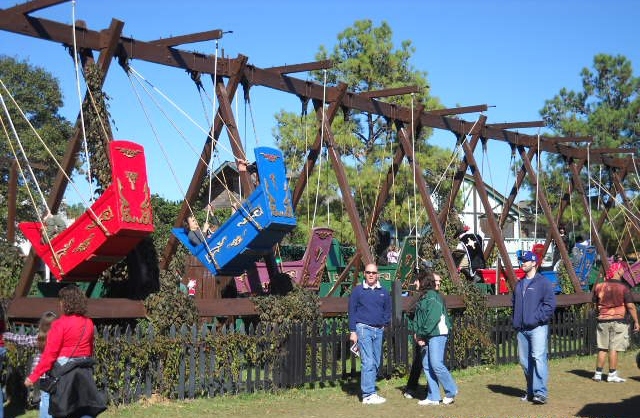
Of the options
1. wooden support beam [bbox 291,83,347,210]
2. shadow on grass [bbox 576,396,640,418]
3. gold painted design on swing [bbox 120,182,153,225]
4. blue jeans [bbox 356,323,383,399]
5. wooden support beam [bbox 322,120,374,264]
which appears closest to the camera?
shadow on grass [bbox 576,396,640,418]

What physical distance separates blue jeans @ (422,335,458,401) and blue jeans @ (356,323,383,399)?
0.64 m

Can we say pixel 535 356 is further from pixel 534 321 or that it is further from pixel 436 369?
pixel 436 369

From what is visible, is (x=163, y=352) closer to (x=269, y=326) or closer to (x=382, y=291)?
(x=269, y=326)

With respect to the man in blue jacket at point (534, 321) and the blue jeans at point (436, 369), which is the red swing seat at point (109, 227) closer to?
the blue jeans at point (436, 369)

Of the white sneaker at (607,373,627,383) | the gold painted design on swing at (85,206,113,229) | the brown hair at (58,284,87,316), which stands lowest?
the white sneaker at (607,373,627,383)

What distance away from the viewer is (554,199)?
40188 mm

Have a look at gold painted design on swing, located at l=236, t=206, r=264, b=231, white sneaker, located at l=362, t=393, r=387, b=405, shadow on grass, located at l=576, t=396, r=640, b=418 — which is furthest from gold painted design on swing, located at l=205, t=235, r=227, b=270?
shadow on grass, located at l=576, t=396, r=640, b=418

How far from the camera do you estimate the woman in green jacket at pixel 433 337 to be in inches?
404

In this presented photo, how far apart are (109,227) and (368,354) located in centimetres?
355

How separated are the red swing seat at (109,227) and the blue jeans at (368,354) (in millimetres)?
2955

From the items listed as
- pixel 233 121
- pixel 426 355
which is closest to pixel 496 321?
pixel 426 355

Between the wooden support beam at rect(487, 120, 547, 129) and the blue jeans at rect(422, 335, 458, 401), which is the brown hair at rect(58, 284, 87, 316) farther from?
the wooden support beam at rect(487, 120, 547, 129)

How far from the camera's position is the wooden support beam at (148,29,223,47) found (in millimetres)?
12062

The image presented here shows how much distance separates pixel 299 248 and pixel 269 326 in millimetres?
13125
